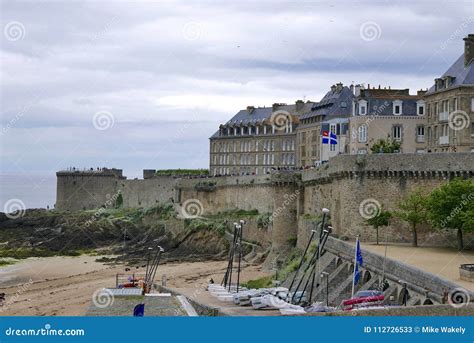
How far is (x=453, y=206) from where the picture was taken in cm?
3897

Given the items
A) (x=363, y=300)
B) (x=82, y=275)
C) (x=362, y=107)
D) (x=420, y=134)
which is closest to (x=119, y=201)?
(x=82, y=275)

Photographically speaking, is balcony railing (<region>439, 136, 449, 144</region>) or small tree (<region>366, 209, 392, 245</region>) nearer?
small tree (<region>366, 209, 392, 245</region>)

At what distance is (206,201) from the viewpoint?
7388 cm

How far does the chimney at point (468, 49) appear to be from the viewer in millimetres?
47300

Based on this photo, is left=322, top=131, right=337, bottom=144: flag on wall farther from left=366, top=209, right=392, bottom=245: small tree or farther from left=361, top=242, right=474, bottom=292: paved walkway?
left=361, top=242, right=474, bottom=292: paved walkway

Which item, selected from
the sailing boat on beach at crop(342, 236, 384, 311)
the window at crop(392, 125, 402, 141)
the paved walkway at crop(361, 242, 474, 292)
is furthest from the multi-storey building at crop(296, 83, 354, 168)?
the sailing boat on beach at crop(342, 236, 384, 311)

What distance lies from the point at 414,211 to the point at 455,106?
971 cm

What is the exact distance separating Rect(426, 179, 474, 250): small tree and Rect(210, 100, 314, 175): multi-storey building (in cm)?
4075

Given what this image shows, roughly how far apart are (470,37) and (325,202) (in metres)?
10.5

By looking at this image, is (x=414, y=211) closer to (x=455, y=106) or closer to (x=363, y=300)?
(x=455, y=106)

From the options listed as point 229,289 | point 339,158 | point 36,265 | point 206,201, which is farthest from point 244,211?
point 229,289

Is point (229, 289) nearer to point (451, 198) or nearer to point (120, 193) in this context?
point (451, 198)

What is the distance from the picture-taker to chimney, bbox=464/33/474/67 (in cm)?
4730

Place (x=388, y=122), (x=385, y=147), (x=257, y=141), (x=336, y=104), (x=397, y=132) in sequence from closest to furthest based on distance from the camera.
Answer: (x=385, y=147) → (x=397, y=132) → (x=388, y=122) → (x=336, y=104) → (x=257, y=141)
